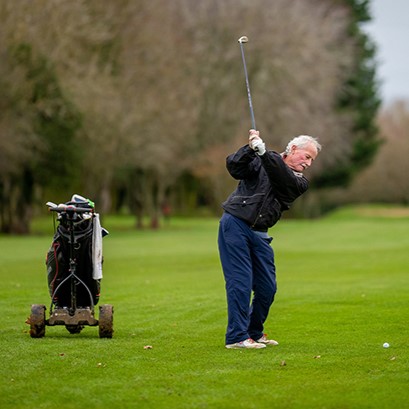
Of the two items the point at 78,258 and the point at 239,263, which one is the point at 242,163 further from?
the point at 78,258

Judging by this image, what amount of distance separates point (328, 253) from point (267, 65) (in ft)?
106

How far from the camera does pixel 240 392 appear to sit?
7641 millimetres

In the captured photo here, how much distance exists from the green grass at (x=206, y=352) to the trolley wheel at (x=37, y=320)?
0.12 meters

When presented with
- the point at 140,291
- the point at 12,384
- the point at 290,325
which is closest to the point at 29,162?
the point at 140,291

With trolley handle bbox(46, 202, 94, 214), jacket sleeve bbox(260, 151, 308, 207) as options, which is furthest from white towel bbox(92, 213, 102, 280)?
jacket sleeve bbox(260, 151, 308, 207)

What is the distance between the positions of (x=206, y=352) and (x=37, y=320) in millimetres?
1882

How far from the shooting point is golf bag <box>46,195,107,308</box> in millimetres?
10305

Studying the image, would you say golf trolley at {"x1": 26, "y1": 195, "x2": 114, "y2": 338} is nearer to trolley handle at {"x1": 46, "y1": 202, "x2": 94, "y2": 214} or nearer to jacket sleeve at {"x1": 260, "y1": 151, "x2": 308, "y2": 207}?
trolley handle at {"x1": 46, "y1": 202, "x2": 94, "y2": 214}

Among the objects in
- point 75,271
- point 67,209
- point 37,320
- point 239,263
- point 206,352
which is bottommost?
point 206,352

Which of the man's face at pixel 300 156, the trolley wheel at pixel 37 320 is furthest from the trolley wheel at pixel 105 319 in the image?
the man's face at pixel 300 156

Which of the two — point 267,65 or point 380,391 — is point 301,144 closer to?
point 380,391

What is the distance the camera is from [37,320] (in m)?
10.5

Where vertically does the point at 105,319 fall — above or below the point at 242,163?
below

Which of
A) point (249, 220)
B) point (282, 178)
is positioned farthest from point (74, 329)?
point (282, 178)
